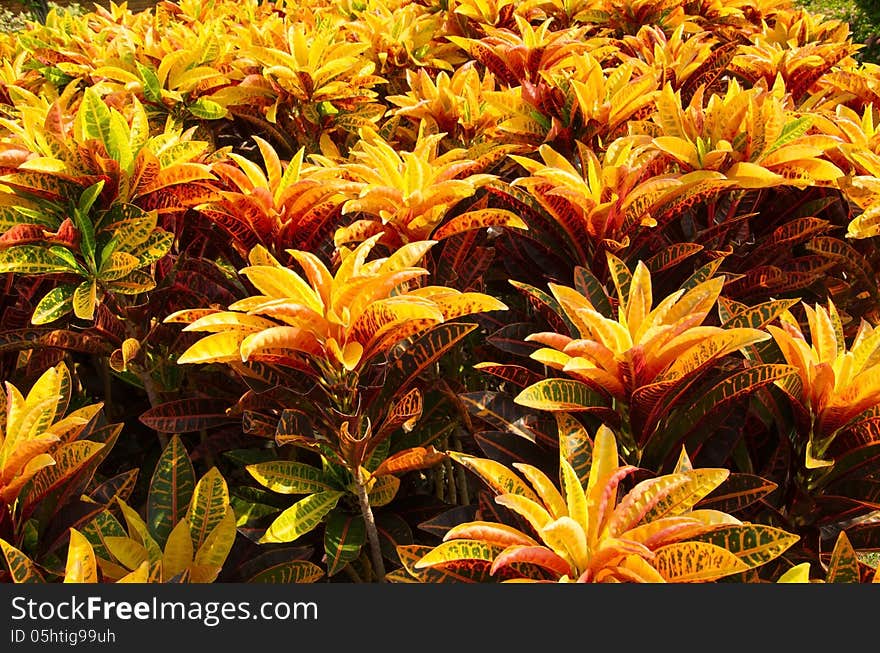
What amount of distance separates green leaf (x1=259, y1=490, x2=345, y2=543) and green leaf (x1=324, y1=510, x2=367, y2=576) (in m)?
0.04

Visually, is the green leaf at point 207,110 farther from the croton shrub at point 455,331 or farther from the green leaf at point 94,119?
the green leaf at point 94,119

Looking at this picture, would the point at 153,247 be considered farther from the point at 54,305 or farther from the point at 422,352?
the point at 422,352

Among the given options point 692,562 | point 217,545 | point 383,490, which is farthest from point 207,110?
point 692,562

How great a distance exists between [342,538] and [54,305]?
889mm

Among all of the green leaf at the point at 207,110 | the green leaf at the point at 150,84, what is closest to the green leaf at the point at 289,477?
the green leaf at the point at 207,110

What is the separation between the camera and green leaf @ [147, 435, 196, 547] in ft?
4.87

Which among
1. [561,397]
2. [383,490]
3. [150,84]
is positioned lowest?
[383,490]

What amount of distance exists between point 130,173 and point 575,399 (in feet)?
4.20

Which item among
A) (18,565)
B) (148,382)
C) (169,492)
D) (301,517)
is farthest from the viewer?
(148,382)

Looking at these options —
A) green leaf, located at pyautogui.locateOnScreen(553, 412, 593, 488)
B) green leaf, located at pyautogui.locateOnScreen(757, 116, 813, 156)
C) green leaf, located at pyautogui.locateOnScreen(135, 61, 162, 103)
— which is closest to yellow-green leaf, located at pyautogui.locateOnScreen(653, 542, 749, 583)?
green leaf, located at pyautogui.locateOnScreen(553, 412, 593, 488)

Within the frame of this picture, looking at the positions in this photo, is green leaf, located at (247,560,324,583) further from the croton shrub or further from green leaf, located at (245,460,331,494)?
green leaf, located at (245,460,331,494)

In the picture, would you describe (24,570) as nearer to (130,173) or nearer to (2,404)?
(2,404)

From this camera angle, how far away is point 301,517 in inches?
64.2

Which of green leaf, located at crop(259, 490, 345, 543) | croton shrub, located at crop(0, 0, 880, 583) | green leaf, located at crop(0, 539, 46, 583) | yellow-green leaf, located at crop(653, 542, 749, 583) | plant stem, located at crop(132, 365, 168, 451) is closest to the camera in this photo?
yellow-green leaf, located at crop(653, 542, 749, 583)
